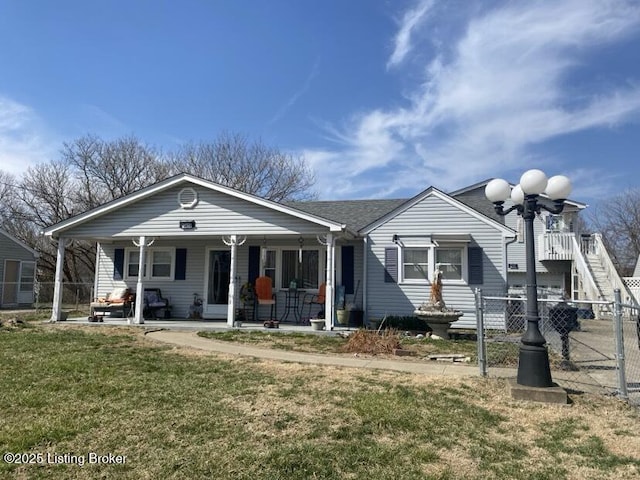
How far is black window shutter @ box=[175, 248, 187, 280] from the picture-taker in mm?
14641

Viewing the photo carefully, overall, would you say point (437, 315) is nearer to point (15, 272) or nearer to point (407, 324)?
point (407, 324)

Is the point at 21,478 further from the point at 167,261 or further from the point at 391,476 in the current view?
the point at 167,261

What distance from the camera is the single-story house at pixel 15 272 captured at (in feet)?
71.4

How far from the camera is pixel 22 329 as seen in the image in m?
11.3

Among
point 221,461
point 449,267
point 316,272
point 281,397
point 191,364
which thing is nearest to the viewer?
point 221,461

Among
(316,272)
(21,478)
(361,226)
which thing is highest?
(361,226)

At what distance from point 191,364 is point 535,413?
16.2ft

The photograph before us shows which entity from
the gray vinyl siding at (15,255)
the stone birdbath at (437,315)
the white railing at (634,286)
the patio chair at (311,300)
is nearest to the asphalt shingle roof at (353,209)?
the patio chair at (311,300)

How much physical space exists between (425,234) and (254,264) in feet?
17.3

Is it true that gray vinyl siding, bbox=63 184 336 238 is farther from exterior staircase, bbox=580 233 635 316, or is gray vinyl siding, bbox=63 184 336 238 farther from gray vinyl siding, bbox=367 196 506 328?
exterior staircase, bbox=580 233 635 316

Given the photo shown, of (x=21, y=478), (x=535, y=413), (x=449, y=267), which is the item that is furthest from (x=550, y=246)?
(x=21, y=478)

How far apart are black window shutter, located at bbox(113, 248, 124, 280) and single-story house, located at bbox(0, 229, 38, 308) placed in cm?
994

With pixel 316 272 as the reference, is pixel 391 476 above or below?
below

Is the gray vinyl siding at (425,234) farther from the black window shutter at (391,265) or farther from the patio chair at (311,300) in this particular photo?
the patio chair at (311,300)
